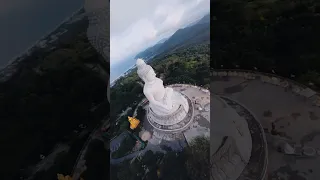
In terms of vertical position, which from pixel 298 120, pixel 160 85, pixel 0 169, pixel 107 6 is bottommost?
pixel 298 120

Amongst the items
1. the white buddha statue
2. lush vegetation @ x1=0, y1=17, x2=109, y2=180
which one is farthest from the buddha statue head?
lush vegetation @ x1=0, y1=17, x2=109, y2=180

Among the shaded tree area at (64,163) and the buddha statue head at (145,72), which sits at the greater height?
the buddha statue head at (145,72)

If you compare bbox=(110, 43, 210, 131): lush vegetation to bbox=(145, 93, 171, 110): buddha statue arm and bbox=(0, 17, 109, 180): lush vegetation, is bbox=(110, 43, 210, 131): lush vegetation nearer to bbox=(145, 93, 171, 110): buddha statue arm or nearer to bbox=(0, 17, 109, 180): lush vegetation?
bbox=(145, 93, 171, 110): buddha statue arm

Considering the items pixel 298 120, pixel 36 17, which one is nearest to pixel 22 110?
pixel 36 17

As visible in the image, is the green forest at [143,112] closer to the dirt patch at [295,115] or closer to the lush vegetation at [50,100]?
the lush vegetation at [50,100]

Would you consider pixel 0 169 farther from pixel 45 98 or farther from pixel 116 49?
pixel 116 49

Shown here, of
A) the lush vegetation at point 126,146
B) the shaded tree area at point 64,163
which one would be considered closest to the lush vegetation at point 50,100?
the shaded tree area at point 64,163

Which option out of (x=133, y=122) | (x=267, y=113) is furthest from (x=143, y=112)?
(x=267, y=113)
